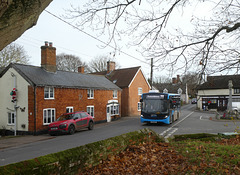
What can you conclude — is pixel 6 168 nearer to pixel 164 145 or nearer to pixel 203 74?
pixel 164 145

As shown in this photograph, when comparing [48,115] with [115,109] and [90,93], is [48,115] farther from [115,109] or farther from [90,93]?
[115,109]

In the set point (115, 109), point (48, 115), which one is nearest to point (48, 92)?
point (48, 115)

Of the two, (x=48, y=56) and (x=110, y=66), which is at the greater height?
(x=110, y=66)

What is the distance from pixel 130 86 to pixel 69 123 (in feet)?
69.2

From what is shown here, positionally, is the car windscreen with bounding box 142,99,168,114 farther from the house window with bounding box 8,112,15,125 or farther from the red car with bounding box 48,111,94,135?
the house window with bounding box 8,112,15,125

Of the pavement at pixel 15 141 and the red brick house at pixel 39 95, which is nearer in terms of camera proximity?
the pavement at pixel 15 141

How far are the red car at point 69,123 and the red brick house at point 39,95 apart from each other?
91.9 inches

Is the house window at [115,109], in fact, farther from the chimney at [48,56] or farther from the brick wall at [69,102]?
the chimney at [48,56]

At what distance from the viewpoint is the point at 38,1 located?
8.83ft

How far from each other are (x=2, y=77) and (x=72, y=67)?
111 ft

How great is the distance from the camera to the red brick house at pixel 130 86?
37.2 metres

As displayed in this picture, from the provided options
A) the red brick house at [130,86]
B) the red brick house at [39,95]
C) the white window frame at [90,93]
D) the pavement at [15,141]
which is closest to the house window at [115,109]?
the red brick house at [130,86]

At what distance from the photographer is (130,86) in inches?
1478

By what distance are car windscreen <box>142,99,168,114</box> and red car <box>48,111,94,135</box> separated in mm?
5898
